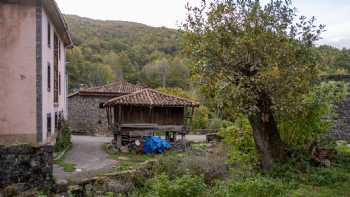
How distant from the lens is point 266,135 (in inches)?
477

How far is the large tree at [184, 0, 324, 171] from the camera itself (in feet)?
37.5

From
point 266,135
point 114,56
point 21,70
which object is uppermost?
point 114,56

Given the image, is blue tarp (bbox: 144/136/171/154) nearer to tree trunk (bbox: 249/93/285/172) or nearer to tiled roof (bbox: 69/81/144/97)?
tree trunk (bbox: 249/93/285/172)

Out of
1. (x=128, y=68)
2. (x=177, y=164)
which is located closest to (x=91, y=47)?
(x=128, y=68)

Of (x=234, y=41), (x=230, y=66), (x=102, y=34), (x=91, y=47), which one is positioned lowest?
(x=230, y=66)

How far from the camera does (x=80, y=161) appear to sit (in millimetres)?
17578

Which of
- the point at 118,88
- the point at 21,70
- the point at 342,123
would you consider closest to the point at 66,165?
the point at 21,70

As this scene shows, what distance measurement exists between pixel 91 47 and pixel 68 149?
184 ft

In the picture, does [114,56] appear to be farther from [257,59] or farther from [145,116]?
[257,59]

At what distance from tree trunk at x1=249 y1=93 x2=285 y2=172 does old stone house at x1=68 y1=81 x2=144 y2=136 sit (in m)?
23.3

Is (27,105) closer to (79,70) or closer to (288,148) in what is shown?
(288,148)

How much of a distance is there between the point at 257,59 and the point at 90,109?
2613cm

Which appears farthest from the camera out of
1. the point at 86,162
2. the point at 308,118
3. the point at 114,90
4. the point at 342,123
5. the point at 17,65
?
the point at 114,90

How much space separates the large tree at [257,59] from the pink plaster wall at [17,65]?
23.6 feet
